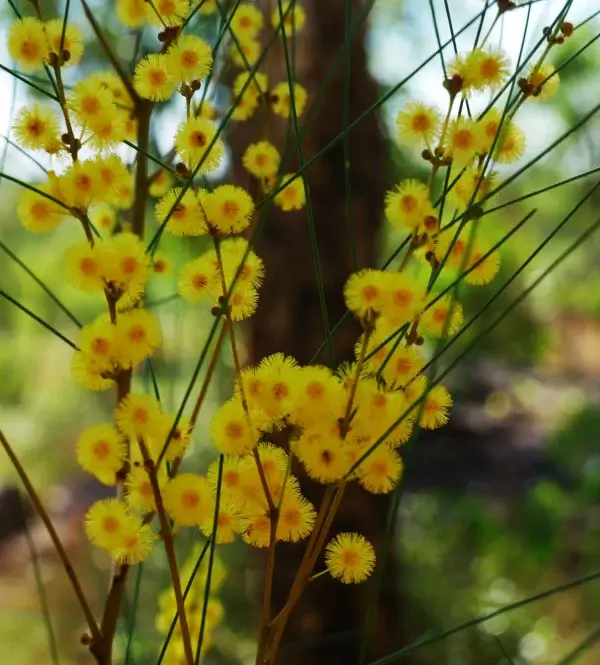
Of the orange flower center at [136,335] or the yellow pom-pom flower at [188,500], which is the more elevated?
the orange flower center at [136,335]

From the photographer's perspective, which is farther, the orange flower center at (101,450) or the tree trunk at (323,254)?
the tree trunk at (323,254)

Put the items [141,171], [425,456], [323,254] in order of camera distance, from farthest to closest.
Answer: [425,456] → [323,254] → [141,171]

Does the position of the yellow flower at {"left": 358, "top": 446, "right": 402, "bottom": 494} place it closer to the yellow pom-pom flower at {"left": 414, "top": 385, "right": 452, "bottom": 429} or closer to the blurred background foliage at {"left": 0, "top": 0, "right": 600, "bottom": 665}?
the yellow pom-pom flower at {"left": 414, "top": 385, "right": 452, "bottom": 429}

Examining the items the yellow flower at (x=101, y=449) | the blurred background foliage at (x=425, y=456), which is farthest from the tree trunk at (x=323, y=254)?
the yellow flower at (x=101, y=449)

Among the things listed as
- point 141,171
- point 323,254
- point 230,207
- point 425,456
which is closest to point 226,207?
point 230,207

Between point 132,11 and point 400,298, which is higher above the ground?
point 132,11

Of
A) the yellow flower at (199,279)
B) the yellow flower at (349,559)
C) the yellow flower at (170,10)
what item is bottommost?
the yellow flower at (349,559)

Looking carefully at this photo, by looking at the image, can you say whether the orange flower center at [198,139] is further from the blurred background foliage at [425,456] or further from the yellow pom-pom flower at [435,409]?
the blurred background foliage at [425,456]

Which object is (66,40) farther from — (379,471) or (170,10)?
(379,471)
